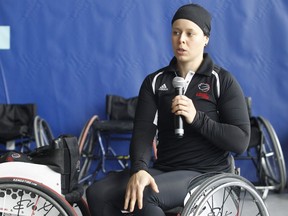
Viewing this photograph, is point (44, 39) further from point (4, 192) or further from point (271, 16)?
point (4, 192)

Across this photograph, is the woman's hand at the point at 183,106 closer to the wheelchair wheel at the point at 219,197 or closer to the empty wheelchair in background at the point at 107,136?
the wheelchair wheel at the point at 219,197

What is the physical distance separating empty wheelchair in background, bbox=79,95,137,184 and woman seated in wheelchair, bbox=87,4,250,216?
2.06 m

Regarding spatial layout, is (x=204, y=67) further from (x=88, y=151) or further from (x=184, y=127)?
(x=88, y=151)

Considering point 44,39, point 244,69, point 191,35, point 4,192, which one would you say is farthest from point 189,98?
point 44,39

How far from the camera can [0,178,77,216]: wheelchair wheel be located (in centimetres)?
169

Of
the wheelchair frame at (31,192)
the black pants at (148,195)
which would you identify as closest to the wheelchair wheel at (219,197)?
the black pants at (148,195)

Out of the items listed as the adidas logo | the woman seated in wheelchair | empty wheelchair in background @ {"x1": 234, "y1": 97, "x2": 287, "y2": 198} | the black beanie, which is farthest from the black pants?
empty wheelchair in background @ {"x1": 234, "y1": 97, "x2": 287, "y2": 198}

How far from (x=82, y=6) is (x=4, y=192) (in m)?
3.03

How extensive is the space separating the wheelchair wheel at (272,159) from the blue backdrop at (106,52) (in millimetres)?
312

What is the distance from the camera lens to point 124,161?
14.7 feet

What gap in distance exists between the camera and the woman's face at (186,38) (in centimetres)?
190

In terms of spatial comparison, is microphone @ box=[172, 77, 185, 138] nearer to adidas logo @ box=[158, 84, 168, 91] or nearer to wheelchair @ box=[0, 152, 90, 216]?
adidas logo @ box=[158, 84, 168, 91]

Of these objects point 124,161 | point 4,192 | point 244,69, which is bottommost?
point 124,161

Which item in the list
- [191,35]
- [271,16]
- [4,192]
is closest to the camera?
[4,192]
